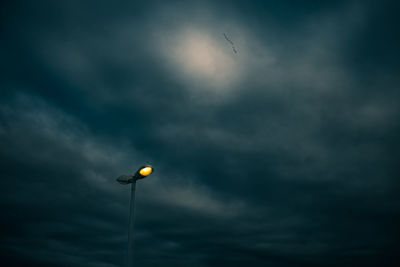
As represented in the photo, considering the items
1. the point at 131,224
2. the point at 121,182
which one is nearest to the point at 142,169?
the point at 121,182

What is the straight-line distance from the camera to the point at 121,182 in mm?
14992

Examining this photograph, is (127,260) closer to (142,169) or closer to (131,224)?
(131,224)

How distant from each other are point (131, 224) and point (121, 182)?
238 centimetres

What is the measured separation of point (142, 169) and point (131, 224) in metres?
2.96

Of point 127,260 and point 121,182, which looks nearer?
point 127,260

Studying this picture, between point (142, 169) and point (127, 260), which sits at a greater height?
point (142, 169)

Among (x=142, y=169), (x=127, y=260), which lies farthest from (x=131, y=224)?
(x=142, y=169)

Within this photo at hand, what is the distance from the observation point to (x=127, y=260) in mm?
13305

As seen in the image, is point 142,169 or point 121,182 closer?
point 142,169

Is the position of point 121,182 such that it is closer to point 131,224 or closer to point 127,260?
point 131,224

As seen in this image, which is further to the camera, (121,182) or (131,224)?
(121,182)

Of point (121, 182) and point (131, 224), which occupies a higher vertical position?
point (121, 182)

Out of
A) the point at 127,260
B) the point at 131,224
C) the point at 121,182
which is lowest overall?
the point at 127,260

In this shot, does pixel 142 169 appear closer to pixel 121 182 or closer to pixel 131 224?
pixel 121 182
